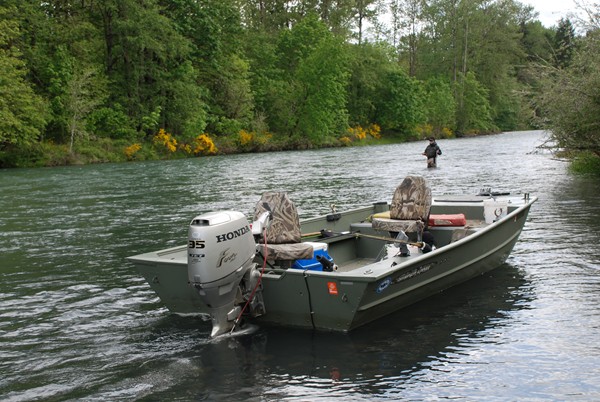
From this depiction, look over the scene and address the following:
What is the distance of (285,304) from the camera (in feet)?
25.7

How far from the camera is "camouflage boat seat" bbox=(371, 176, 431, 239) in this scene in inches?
403

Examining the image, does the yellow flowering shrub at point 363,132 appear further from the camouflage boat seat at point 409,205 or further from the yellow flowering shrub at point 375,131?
the camouflage boat seat at point 409,205

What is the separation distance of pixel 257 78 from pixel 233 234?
53848 mm

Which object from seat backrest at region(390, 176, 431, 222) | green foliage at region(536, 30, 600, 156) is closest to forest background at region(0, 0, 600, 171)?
green foliage at region(536, 30, 600, 156)

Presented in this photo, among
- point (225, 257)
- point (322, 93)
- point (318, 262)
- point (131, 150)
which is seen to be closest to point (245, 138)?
point (131, 150)

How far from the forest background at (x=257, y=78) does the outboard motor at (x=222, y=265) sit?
49.3 feet

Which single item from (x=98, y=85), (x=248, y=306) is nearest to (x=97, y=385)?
(x=248, y=306)

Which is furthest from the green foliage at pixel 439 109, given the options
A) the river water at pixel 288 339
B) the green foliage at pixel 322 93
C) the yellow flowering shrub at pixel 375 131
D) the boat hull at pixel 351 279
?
the boat hull at pixel 351 279

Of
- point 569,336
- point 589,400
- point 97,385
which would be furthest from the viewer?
point 569,336

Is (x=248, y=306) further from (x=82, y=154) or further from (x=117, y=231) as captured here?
(x=82, y=154)

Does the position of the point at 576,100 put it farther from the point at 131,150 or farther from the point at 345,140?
the point at 345,140

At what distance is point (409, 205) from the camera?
10.3 metres

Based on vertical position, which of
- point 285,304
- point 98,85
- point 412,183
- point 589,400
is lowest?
point 589,400

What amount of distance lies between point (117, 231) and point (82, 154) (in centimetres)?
2776
